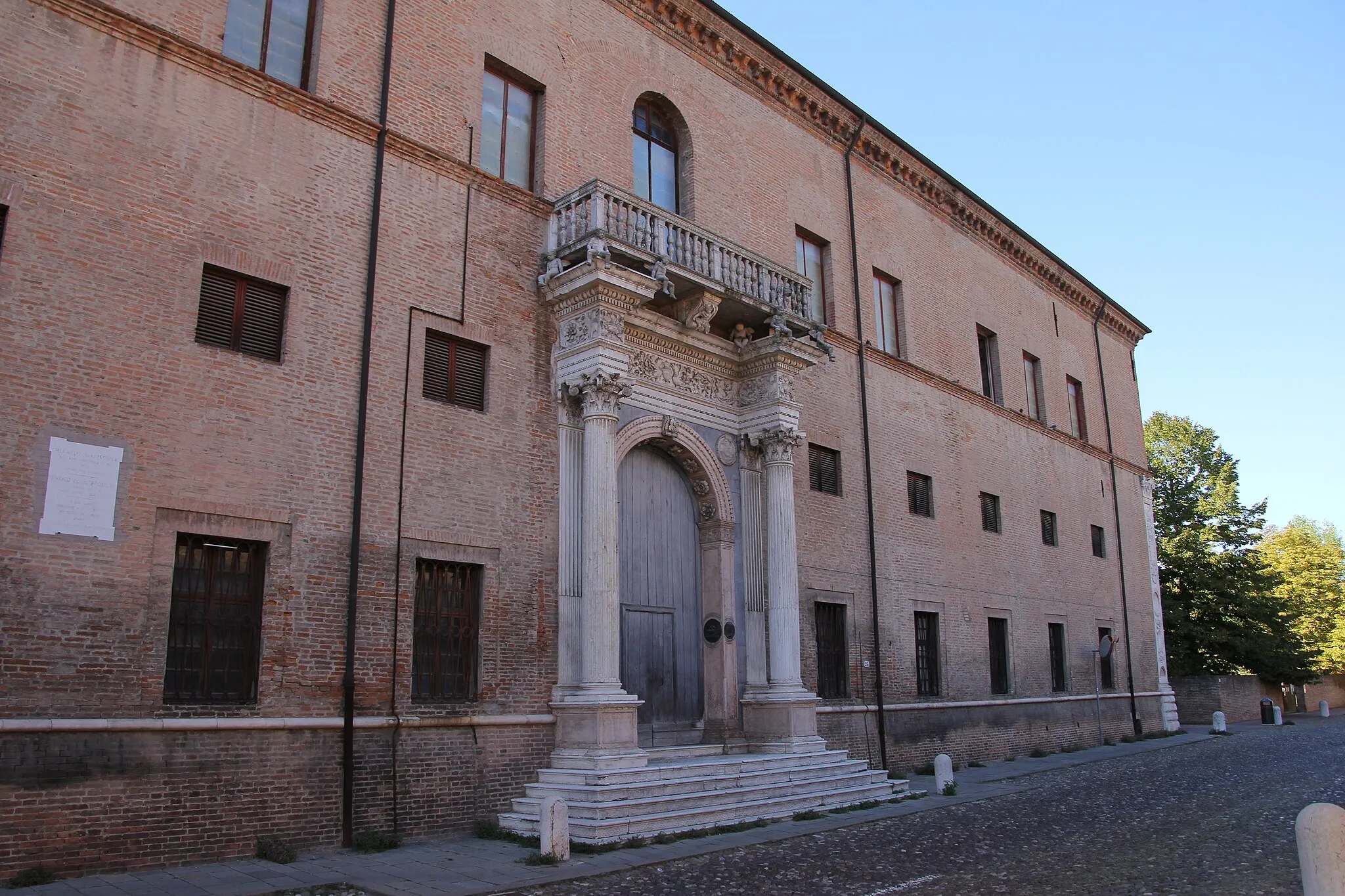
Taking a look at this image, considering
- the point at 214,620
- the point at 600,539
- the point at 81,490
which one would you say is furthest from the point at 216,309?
the point at 600,539

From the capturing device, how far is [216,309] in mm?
10992

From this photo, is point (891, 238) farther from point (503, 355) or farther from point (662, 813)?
point (662, 813)

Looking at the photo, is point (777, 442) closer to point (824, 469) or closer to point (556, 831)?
point (824, 469)

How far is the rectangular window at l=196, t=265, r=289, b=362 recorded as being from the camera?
35.8 ft

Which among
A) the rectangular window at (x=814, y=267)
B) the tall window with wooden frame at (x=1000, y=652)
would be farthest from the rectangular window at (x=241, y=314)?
the tall window with wooden frame at (x=1000, y=652)

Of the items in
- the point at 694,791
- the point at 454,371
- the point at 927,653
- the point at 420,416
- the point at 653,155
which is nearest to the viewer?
the point at 420,416

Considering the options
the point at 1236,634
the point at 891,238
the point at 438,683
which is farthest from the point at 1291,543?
the point at 438,683

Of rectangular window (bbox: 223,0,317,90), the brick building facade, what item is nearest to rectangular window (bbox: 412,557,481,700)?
the brick building facade

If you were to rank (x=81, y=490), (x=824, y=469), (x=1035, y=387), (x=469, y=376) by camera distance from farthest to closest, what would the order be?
(x=1035, y=387) → (x=824, y=469) → (x=469, y=376) → (x=81, y=490)

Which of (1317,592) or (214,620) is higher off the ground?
(1317,592)

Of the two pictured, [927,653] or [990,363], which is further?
[990,363]

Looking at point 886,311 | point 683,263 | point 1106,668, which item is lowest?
point 1106,668

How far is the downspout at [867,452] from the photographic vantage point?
18.6 m

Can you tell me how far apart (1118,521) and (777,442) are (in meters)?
18.3
